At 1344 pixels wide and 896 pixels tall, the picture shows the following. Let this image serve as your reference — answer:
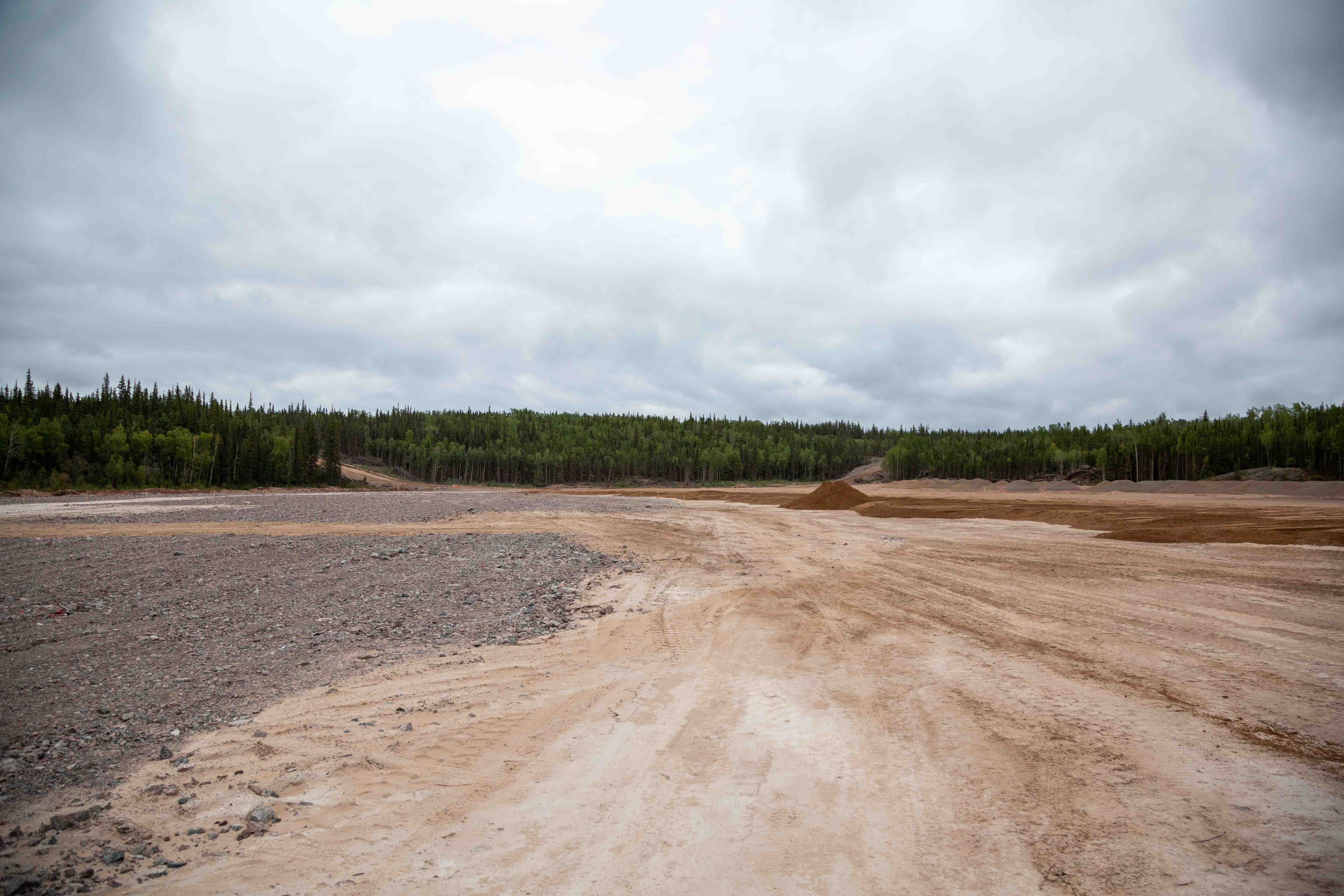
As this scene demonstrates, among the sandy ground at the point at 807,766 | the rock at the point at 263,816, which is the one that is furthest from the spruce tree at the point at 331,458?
the rock at the point at 263,816

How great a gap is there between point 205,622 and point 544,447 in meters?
126

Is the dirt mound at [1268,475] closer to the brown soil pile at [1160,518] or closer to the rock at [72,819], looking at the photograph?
the brown soil pile at [1160,518]

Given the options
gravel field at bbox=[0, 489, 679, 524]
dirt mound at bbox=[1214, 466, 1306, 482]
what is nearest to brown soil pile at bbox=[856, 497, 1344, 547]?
gravel field at bbox=[0, 489, 679, 524]

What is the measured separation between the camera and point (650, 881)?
3396mm

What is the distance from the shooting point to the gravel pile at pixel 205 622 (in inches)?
198

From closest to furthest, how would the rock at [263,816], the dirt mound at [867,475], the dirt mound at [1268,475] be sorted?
the rock at [263,816], the dirt mound at [1268,475], the dirt mound at [867,475]

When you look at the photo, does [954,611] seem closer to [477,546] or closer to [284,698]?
[284,698]

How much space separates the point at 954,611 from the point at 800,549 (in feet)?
27.7

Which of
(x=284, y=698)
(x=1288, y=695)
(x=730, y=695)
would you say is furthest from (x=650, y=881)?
(x=1288, y=695)

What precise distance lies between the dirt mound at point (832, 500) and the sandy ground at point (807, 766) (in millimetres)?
28872

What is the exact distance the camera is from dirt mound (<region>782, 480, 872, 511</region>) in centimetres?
3856

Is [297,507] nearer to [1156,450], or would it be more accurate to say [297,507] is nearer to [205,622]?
[205,622]

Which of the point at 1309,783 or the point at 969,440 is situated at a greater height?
the point at 969,440

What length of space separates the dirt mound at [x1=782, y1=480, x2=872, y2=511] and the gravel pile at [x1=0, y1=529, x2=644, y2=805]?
86.2 ft
